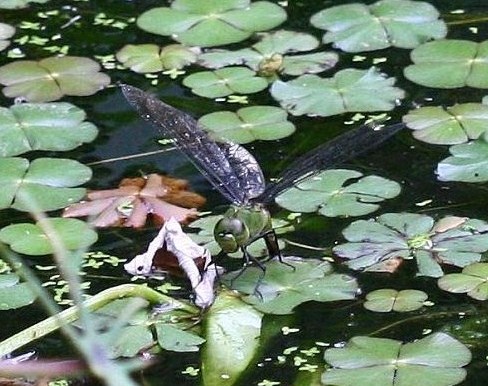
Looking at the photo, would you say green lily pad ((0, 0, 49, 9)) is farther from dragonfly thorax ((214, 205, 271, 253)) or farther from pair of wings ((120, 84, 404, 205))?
dragonfly thorax ((214, 205, 271, 253))

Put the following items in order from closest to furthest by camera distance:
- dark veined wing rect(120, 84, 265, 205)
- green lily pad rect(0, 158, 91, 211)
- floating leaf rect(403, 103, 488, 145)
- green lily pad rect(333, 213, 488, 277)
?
green lily pad rect(333, 213, 488, 277) < dark veined wing rect(120, 84, 265, 205) < green lily pad rect(0, 158, 91, 211) < floating leaf rect(403, 103, 488, 145)

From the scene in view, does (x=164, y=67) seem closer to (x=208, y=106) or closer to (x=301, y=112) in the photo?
(x=208, y=106)

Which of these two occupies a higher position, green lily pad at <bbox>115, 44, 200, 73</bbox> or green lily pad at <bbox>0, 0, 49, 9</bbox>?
green lily pad at <bbox>0, 0, 49, 9</bbox>

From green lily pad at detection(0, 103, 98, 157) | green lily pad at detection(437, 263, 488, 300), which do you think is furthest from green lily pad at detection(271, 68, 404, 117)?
green lily pad at detection(437, 263, 488, 300)

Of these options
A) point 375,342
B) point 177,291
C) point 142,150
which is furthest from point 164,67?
point 375,342

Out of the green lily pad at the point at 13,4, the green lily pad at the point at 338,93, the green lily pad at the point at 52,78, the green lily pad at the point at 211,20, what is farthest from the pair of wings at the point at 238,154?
the green lily pad at the point at 13,4

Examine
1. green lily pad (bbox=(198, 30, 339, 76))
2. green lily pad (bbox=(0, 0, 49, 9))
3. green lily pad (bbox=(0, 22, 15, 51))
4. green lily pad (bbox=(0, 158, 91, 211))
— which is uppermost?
green lily pad (bbox=(0, 0, 49, 9))

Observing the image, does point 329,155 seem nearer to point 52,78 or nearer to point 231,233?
point 231,233
